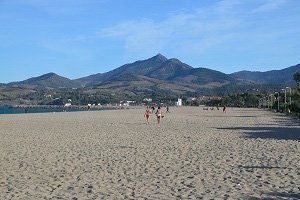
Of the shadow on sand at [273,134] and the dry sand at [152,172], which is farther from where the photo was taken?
the shadow on sand at [273,134]

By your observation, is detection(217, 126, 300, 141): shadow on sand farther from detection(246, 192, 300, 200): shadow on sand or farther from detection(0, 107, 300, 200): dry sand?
detection(246, 192, 300, 200): shadow on sand

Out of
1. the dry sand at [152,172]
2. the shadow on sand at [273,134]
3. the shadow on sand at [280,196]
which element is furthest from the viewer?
the shadow on sand at [273,134]

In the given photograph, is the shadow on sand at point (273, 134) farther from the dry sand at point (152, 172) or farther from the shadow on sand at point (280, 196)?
the shadow on sand at point (280, 196)

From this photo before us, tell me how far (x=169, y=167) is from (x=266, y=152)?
3.68 m

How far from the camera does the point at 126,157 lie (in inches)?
451

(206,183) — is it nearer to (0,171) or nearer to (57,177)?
(57,177)

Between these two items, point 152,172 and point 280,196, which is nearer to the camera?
point 280,196

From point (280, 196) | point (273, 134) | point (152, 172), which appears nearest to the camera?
point (280, 196)

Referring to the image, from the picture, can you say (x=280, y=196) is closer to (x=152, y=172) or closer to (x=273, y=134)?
(x=152, y=172)

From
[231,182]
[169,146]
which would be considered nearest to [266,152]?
[169,146]

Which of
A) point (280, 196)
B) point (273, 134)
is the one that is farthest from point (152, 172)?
point (273, 134)

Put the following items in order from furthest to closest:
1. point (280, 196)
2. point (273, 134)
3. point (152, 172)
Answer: point (273, 134)
point (152, 172)
point (280, 196)

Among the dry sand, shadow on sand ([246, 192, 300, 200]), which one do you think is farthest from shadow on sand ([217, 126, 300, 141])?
shadow on sand ([246, 192, 300, 200])

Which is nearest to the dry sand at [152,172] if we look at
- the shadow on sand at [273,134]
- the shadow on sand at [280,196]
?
the shadow on sand at [280,196]
